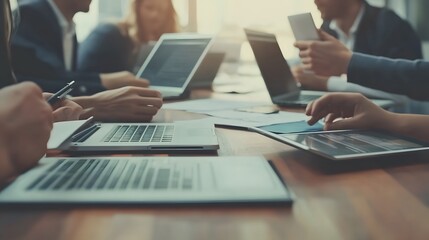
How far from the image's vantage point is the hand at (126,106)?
109 centimetres

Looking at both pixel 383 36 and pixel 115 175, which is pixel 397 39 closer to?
pixel 383 36

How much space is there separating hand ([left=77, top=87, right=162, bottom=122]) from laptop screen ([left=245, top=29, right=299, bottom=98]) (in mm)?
441

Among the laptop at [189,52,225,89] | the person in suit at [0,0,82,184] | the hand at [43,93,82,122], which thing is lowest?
the laptop at [189,52,225,89]

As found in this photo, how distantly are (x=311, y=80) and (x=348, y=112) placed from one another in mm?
848

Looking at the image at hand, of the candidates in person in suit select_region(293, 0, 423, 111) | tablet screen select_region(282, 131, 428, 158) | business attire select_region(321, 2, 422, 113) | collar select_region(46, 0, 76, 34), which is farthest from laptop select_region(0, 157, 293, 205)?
business attire select_region(321, 2, 422, 113)

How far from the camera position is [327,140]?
75 centimetres

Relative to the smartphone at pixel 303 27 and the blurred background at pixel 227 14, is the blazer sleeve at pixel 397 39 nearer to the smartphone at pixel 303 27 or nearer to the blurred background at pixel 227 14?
the smartphone at pixel 303 27

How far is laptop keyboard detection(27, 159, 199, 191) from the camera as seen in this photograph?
55cm

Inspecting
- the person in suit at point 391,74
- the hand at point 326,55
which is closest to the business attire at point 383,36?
the hand at point 326,55

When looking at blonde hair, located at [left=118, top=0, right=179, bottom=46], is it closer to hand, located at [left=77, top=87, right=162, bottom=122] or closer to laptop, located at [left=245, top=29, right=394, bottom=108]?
laptop, located at [left=245, top=29, right=394, bottom=108]

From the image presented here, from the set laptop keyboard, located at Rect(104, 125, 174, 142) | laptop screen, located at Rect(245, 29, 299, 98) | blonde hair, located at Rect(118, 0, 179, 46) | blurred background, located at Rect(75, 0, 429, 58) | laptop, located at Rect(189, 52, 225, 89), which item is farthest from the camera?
blurred background, located at Rect(75, 0, 429, 58)

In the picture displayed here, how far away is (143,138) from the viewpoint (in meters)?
0.83

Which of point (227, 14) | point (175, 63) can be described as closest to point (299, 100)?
point (175, 63)

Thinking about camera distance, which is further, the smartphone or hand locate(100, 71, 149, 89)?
hand locate(100, 71, 149, 89)
